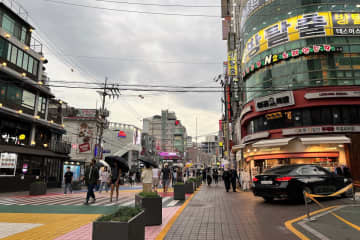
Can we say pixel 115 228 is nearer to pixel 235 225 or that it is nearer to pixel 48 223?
pixel 235 225

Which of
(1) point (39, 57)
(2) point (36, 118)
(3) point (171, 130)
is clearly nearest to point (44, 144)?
(2) point (36, 118)

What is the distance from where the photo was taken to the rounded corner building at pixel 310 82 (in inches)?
851

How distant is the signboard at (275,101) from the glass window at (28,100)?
76.2ft

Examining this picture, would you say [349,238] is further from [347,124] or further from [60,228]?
[347,124]

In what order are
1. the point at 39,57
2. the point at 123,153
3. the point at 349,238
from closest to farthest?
1. the point at 349,238
2. the point at 39,57
3. the point at 123,153

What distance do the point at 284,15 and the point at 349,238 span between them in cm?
2386

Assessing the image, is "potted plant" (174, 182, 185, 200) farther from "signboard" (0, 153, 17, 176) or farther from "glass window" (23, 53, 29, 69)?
"glass window" (23, 53, 29, 69)

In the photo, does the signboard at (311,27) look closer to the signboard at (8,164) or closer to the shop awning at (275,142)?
the shop awning at (275,142)

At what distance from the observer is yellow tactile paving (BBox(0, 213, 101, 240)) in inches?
229

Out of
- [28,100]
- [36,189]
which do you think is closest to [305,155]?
[36,189]

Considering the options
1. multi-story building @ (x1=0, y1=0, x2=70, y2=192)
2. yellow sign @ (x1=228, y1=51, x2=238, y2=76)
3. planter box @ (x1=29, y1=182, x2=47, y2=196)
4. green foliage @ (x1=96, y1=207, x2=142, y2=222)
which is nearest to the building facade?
yellow sign @ (x1=228, y1=51, x2=238, y2=76)

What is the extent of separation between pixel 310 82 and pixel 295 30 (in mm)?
5193

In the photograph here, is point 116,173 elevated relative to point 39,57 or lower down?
lower down

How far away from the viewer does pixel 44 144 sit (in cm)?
2725
